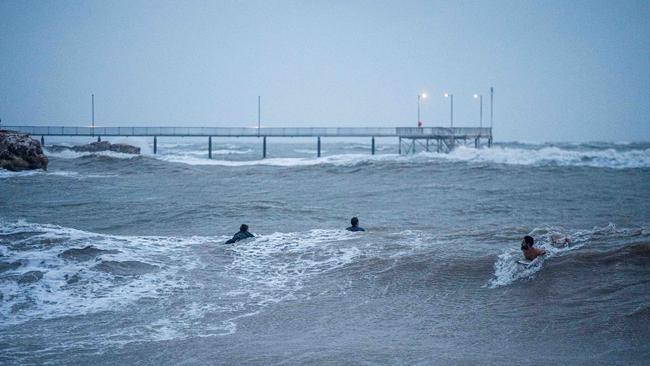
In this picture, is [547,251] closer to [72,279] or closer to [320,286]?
[320,286]

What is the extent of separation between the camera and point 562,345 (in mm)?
6832

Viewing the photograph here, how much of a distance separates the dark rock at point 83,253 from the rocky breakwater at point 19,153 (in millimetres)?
27048

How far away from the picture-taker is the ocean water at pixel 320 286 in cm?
680

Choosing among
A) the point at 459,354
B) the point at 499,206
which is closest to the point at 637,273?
the point at 459,354

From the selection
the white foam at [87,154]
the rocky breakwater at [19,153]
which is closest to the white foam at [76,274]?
the rocky breakwater at [19,153]

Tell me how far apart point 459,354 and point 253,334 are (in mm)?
2786

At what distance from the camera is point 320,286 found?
10031mm

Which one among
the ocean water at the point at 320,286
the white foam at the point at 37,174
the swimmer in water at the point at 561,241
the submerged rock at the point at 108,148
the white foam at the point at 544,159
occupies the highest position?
the submerged rock at the point at 108,148

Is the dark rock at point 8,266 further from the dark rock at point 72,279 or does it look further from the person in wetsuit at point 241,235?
the person in wetsuit at point 241,235

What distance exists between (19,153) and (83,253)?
28.1m

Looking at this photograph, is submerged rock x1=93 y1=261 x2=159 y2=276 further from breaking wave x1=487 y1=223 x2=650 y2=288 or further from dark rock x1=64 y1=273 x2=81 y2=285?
breaking wave x1=487 y1=223 x2=650 y2=288

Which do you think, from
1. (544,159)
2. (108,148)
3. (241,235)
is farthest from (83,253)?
(108,148)

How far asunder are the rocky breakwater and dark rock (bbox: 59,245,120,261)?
2705 cm

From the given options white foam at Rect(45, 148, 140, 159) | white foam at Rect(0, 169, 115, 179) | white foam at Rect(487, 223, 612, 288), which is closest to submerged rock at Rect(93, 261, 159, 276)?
white foam at Rect(487, 223, 612, 288)
